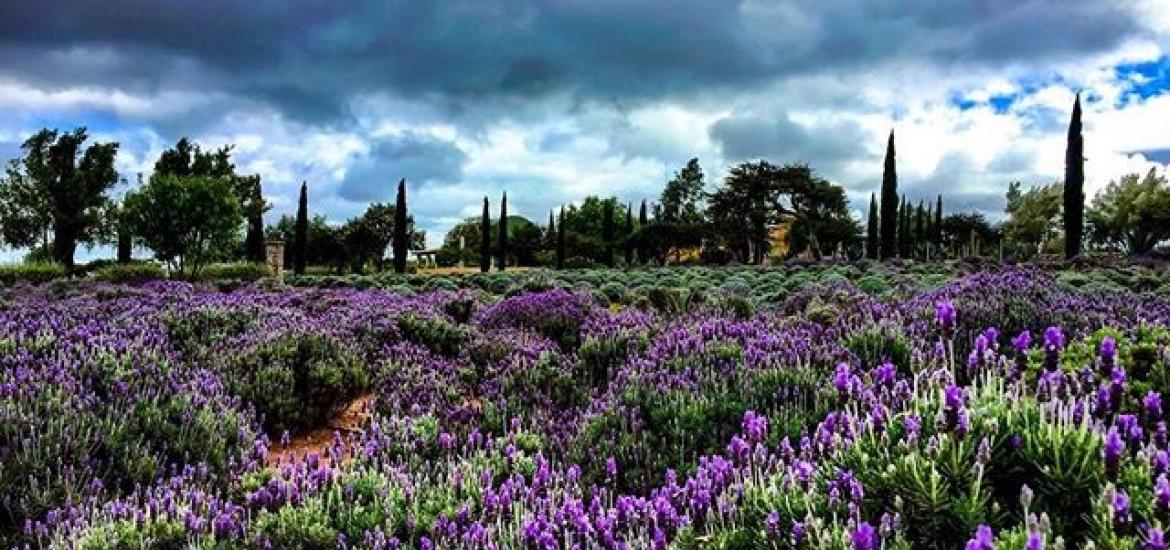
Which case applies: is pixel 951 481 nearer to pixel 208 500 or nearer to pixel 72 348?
pixel 208 500

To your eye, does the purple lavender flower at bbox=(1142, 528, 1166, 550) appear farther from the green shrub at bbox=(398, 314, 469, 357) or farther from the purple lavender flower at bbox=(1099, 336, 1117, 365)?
the green shrub at bbox=(398, 314, 469, 357)

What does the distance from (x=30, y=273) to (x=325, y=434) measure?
35.4 meters

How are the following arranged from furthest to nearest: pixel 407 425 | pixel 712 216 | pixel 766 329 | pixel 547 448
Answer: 1. pixel 712 216
2. pixel 766 329
3. pixel 407 425
4. pixel 547 448

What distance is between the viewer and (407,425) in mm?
5645

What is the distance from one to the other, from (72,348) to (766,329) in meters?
5.65

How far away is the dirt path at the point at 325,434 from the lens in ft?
20.7

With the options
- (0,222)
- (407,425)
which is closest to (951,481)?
(407,425)

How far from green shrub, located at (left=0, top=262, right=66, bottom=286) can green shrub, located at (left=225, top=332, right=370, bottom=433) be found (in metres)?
31.0

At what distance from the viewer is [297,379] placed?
740cm

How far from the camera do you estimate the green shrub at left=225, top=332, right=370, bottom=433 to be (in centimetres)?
678

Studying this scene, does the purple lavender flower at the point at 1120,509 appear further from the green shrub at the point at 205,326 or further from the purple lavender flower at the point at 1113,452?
the green shrub at the point at 205,326

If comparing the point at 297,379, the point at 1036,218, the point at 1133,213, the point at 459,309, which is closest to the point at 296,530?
the point at 297,379

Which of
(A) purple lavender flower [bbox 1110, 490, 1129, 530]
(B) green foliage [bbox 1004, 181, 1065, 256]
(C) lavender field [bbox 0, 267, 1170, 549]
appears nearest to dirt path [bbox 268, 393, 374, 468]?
(C) lavender field [bbox 0, 267, 1170, 549]

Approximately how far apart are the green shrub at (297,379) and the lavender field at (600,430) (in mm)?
29
